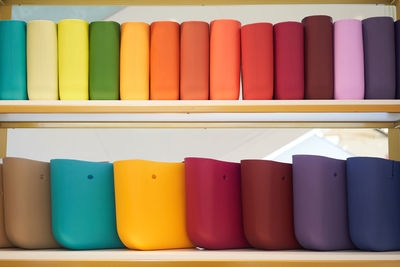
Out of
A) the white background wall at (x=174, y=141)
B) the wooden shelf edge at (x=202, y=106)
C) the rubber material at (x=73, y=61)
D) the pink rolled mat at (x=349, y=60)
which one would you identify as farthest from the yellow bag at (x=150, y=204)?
the white background wall at (x=174, y=141)

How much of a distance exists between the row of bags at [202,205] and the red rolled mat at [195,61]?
215mm

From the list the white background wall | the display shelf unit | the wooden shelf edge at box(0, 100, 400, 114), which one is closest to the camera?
the display shelf unit

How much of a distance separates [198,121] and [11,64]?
2.08 ft

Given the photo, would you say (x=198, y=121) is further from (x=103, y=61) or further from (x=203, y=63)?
(x=103, y=61)

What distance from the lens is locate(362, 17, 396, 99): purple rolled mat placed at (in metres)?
1.15

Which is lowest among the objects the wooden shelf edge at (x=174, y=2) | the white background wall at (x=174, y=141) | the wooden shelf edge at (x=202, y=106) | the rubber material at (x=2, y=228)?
the rubber material at (x=2, y=228)

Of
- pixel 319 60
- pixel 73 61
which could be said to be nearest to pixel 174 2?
pixel 73 61

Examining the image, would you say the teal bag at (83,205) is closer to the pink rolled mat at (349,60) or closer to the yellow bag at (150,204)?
the yellow bag at (150,204)

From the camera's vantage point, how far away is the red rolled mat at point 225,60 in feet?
3.77

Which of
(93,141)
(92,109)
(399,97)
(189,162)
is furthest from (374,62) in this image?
(93,141)

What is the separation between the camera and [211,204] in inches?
42.1

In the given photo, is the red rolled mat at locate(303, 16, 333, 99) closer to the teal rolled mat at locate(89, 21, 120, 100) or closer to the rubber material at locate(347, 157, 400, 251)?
the rubber material at locate(347, 157, 400, 251)

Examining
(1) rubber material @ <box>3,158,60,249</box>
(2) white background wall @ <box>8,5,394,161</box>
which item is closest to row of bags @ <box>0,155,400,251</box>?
(1) rubber material @ <box>3,158,60,249</box>

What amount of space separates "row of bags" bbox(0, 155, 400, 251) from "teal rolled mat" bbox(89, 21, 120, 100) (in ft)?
0.71
